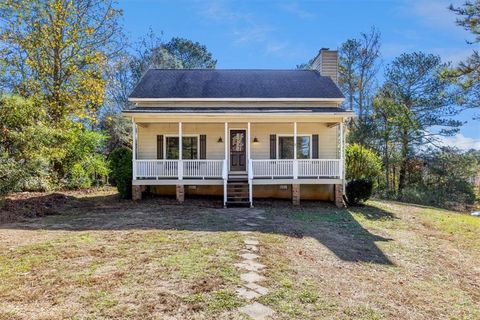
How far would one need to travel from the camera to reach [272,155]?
537 inches

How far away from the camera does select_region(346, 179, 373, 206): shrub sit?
12000 mm

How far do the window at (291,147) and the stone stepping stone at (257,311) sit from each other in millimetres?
10368

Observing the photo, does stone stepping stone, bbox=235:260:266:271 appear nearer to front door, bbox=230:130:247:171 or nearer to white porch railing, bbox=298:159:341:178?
white porch railing, bbox=298:159:341:178

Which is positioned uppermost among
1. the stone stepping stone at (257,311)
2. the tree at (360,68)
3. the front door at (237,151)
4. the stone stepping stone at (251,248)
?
the tree at (360,68)

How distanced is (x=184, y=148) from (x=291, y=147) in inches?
181

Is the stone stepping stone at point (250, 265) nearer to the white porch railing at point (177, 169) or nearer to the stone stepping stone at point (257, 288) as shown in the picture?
the stone stepping stone at point (257, 288)

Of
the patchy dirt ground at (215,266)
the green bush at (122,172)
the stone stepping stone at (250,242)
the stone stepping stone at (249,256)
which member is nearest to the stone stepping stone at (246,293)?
the patchy dirt ground at (215,266)

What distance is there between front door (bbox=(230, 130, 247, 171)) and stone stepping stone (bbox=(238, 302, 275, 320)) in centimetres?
1015

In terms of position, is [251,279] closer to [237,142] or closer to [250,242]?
[250,242]

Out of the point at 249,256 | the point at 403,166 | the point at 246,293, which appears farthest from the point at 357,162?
the point at 246,293

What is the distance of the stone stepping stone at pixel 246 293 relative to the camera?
12.5ft

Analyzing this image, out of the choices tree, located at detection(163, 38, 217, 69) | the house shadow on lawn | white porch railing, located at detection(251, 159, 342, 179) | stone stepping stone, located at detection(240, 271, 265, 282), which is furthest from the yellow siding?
tree, located at detection(163, 38, 217, 69)

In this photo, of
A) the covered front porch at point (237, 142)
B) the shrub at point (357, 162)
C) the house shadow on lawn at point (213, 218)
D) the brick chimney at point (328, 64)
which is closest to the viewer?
the house shadow on lawn at point (213, 218)

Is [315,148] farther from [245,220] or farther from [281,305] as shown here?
[281,305]
